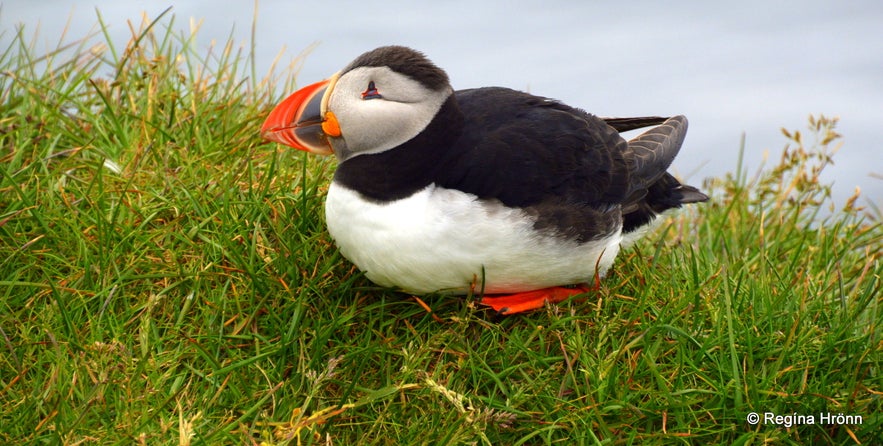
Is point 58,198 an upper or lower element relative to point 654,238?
upper

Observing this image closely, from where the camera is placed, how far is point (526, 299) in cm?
437

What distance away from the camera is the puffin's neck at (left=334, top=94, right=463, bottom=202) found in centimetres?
405

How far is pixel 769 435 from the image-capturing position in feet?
13.1

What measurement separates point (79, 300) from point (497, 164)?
2048mm

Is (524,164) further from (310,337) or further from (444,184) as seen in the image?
(310,337)

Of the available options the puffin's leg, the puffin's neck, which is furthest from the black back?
the puffin's leg

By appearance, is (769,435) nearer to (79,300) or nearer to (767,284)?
(767,284)

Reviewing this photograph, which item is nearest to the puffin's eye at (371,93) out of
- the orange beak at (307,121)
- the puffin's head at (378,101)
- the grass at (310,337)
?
the puffin's head at (378,101)

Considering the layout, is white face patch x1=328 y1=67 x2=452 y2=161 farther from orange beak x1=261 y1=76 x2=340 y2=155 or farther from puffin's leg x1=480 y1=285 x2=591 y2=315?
puffin's leg x1=480 y1=285 x2=591 y2=315

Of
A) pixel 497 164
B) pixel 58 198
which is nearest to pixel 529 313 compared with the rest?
pixel 497 164

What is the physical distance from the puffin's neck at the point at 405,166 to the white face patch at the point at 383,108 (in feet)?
0.13

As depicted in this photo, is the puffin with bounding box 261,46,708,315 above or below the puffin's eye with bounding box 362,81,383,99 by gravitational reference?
below

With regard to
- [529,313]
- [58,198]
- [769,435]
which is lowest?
[769,435]

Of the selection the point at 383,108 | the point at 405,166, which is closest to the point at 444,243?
the point at 405,166
